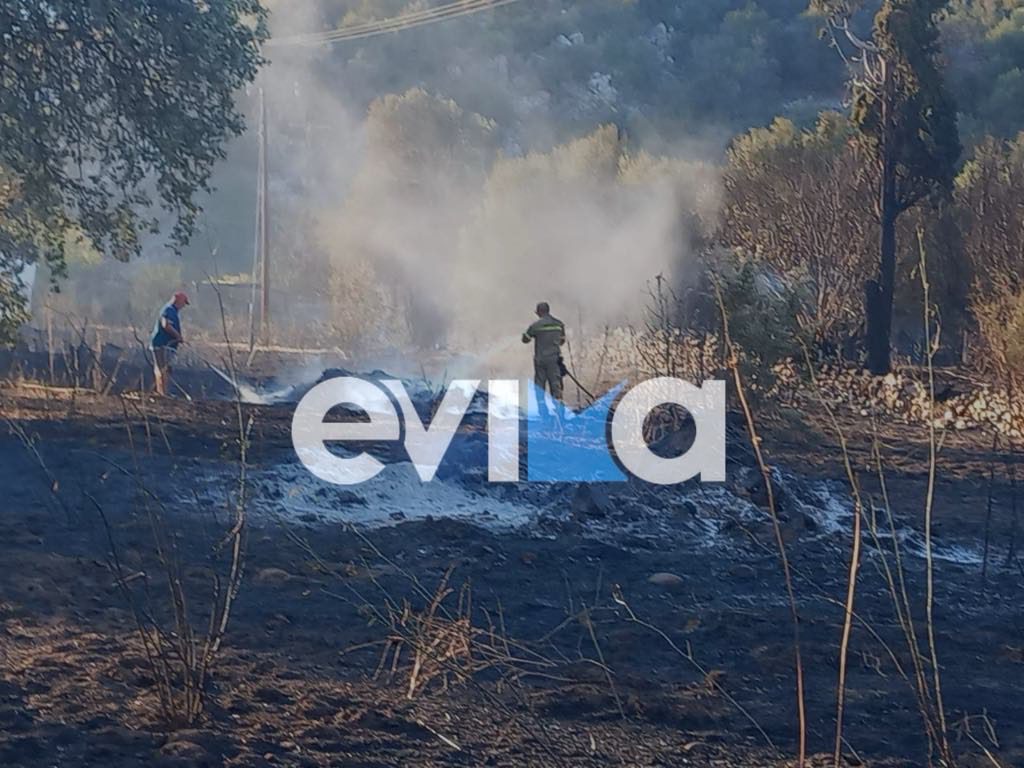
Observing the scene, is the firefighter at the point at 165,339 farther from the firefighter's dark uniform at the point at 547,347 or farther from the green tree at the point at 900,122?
the green tree at the point at 900,122

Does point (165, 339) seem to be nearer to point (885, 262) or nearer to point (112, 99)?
point (112, 99)

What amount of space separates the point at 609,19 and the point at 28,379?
47.6 metres

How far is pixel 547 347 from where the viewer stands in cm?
1409

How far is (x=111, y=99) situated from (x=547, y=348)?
486 centimetres

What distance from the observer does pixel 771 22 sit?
167ft

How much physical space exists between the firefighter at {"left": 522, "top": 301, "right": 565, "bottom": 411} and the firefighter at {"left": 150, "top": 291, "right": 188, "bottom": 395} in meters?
3.77

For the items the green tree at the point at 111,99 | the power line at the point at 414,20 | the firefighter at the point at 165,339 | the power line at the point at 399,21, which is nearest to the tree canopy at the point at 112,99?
the green tree at the point at 111,99

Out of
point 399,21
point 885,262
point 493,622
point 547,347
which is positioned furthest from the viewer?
point 399,21

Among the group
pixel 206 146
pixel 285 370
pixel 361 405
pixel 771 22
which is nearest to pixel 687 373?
pixel 361 405

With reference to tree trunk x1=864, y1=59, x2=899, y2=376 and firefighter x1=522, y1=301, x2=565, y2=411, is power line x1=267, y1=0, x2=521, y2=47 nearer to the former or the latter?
tree trunk x1=864, y1=59, x2=899, y2=376

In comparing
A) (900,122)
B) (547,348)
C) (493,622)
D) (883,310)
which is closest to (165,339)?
(547,348)

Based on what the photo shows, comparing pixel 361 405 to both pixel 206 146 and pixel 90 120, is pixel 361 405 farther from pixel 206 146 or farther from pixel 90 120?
pixel 90 120

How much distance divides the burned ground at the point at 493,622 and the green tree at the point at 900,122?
7592 mm

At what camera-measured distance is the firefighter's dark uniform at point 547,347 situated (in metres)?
14.0
